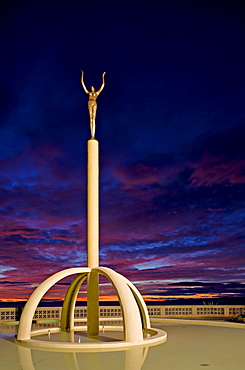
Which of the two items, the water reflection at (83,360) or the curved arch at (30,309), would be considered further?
the curved arch at (30,309)

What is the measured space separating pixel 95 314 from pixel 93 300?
1.68 feet

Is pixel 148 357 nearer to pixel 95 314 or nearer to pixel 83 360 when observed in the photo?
pixel 83 360

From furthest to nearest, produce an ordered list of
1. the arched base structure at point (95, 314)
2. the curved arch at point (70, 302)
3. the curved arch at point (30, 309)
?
the curved arch at point (70, 302) < the curved arch at point (30, 309) < the arched base structure at point (95, 314)

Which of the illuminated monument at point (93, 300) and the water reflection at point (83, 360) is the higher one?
the illuminated monument at point (93, 300)

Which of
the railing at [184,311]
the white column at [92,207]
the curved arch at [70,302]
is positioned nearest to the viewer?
the white column at [92,207]

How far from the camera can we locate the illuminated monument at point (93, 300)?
12.4m

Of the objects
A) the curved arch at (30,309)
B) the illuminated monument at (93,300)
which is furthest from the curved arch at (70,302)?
the curved arch at (30,309)

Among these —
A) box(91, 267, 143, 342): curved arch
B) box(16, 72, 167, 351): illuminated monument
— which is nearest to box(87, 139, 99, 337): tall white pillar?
box(16, 72, 167, 351): illuminated monument

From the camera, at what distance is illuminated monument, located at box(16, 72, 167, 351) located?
40.8 ft

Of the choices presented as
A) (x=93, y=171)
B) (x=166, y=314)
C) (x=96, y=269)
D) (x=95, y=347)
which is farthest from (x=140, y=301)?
(x=166, y=314)

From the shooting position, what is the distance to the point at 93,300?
1501 centimetres

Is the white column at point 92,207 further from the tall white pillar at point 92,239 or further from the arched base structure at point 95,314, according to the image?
the arched base structure at point 95,314

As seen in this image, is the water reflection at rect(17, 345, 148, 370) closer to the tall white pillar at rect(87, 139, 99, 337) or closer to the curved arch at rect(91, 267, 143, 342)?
the curved arch at rect(91, 267, 143, 342)

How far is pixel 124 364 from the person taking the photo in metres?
9.89
